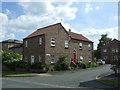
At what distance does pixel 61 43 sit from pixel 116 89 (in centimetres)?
2017

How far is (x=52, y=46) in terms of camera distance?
32156 mm

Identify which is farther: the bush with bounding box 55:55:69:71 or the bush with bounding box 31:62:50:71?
the bush with bounding box 55:55:69:71

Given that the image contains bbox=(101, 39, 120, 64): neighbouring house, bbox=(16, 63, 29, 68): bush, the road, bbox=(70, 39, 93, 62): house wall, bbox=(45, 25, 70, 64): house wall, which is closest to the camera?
the road

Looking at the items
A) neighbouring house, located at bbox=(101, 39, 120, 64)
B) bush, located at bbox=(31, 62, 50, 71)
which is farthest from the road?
neighbouring house, located at bbox=(101, 39, 120, 64)

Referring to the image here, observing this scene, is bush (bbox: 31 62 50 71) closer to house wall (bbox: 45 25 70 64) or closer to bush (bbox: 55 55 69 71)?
house wall (bbox: 45 25 70 64)

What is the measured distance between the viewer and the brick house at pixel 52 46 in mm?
31367

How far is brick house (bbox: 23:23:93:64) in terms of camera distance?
103ft

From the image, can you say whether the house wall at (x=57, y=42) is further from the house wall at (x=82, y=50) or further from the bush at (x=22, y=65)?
the bush at (x=22, y=65)

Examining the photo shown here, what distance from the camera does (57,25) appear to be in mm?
33656

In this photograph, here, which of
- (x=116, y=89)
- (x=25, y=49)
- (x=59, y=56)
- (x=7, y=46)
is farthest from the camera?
(x=7, y=46)

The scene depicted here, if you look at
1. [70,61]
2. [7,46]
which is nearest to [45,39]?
[70,61]

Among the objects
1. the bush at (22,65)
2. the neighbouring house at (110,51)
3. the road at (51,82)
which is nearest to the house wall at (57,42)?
the bush at (22,65)

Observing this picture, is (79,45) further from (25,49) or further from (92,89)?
(92,89)

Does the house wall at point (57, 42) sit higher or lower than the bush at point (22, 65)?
higher
